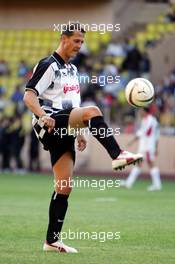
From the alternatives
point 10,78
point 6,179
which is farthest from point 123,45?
point 6,179

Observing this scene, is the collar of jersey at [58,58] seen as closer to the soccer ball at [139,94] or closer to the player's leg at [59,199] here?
the soccer ball at [139,94]

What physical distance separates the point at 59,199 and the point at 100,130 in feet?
4.03

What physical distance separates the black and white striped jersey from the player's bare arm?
0.28 ft

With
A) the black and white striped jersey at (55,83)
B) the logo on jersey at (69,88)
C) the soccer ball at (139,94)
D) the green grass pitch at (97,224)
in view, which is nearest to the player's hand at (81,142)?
the black and white striped jersey at (55,83)

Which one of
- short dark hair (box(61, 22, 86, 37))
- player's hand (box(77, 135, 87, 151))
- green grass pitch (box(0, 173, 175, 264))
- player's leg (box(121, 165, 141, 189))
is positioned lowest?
player's leg (box(121, 165, 141, 189))

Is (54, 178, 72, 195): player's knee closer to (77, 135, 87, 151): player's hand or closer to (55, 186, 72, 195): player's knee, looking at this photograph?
(55, 186, 72, 195): player's knee

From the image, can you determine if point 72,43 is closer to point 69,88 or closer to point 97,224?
point 69,88

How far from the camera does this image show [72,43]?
969cm

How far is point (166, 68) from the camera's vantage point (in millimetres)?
33156

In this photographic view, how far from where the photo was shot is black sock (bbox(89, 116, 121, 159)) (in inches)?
355

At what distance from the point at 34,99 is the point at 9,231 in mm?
2991

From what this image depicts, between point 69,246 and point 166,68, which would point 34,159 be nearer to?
point 166,68

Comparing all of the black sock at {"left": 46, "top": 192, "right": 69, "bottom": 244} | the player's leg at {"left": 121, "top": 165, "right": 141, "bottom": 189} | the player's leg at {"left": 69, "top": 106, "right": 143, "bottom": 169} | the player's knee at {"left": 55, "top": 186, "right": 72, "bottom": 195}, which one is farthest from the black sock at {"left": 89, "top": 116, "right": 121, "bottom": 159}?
the player's leg at {"left": 121, "top": 165, "right": 141, "bottom": 189}

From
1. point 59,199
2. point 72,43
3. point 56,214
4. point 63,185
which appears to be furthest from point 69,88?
point 56,214
